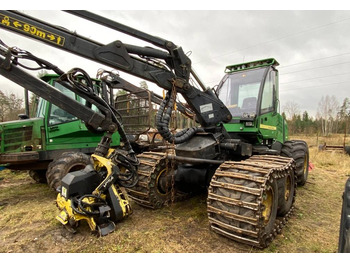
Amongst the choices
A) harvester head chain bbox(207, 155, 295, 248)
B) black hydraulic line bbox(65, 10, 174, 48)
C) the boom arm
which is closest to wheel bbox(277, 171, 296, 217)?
harvester head chain bbox(207, 155, 295, 248)

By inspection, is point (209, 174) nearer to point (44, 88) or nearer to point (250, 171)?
point (250, 171)

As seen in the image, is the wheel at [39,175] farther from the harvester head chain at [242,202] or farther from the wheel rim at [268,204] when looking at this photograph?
the wheel rim at [268,204]

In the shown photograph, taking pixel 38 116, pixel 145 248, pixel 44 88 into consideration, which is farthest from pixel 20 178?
pixel 145 248

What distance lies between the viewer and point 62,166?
4773mm

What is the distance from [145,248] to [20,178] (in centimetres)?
651

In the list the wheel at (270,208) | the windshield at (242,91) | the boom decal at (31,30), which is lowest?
the wheel at (270,208)

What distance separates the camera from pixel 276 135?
5.29m

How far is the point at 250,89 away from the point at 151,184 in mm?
2880

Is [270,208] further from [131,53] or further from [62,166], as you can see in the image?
[62,166]

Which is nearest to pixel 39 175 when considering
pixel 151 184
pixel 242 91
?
pixel 151 184

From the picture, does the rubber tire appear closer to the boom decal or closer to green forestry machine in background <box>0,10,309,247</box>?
green forestry machine in background <box>0,10,309,247</box>

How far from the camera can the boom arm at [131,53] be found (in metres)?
3.11

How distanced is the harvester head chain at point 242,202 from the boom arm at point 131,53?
131cm

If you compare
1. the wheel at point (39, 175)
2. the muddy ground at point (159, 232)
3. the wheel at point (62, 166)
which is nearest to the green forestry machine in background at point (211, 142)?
the muddy ground at point (159, 232)
